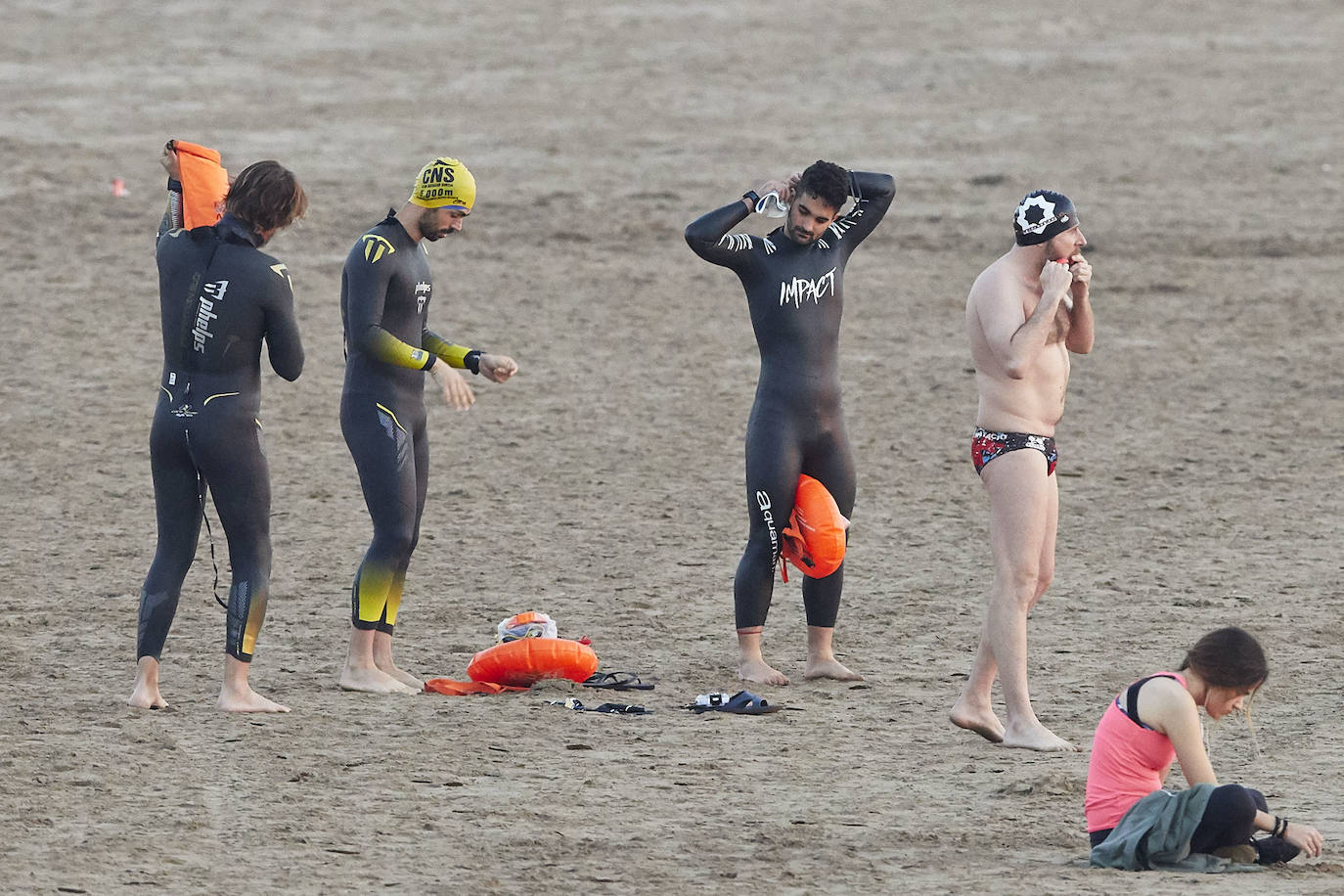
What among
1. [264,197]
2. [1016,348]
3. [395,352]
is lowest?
[395,352]

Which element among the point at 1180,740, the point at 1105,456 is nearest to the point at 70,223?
the point at 1105,456

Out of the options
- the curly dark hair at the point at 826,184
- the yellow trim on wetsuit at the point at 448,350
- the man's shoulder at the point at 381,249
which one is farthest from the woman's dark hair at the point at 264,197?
the curly dark hair at the point at 826,184

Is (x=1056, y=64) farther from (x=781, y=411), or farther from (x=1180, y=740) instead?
(x=1180, y=740)

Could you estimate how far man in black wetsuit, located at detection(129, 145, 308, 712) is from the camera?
7.80 meters

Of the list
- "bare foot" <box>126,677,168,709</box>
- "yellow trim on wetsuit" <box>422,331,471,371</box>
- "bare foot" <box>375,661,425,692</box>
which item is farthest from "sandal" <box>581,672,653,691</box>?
"bare foot" <box>126,677,168,709</box>

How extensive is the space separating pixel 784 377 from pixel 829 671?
4.45 ft

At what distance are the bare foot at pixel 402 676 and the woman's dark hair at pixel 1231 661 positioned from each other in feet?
12.4

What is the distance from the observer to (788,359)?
8844mm

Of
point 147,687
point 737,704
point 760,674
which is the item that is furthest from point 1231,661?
point 147,687

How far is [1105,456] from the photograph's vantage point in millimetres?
13320

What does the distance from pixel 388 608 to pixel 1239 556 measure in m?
→ 4.98

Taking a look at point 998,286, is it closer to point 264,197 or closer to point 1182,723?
point 1182,723

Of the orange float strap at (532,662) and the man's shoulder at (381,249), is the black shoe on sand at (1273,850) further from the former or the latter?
the man's shoulder at (381,249)

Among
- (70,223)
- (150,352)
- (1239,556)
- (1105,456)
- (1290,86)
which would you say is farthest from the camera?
(1290,86)
